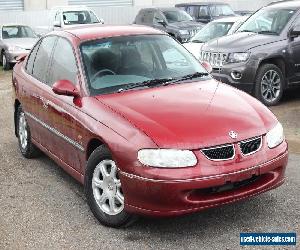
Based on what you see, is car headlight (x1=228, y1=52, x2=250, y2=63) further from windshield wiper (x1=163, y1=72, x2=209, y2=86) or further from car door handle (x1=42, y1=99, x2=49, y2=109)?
car door handle (x1=42, y1=99, x2=49, y2=109)

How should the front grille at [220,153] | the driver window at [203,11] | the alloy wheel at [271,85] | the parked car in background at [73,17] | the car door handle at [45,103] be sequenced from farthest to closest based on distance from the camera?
the driver window at [203,11], the parked car in background at [73,17], the alloy wheel at [271,85], the car door handle at [45,103], the front grille at [220,153]

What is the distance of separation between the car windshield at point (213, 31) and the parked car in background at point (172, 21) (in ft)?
19.7

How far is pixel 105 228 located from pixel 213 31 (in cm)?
891

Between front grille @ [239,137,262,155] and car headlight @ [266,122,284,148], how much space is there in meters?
0.13

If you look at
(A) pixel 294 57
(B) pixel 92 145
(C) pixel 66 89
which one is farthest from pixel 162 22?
(B) pixel 92 145

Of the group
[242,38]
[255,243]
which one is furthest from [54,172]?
[242,38]

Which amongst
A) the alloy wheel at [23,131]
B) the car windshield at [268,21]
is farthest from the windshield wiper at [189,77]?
the car windshield at [268,21]

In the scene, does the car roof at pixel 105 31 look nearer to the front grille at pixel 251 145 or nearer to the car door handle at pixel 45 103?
the car door handle at pixel 45 103

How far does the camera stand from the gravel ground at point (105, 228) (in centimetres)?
429

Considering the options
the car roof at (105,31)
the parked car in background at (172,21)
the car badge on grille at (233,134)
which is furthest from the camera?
the parked car in background at (172,21)

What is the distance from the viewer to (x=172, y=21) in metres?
20.5

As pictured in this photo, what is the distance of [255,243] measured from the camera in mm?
4184

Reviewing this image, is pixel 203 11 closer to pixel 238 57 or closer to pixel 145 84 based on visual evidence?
pixel 238 57

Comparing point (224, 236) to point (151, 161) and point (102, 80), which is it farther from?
point (102, 80)
